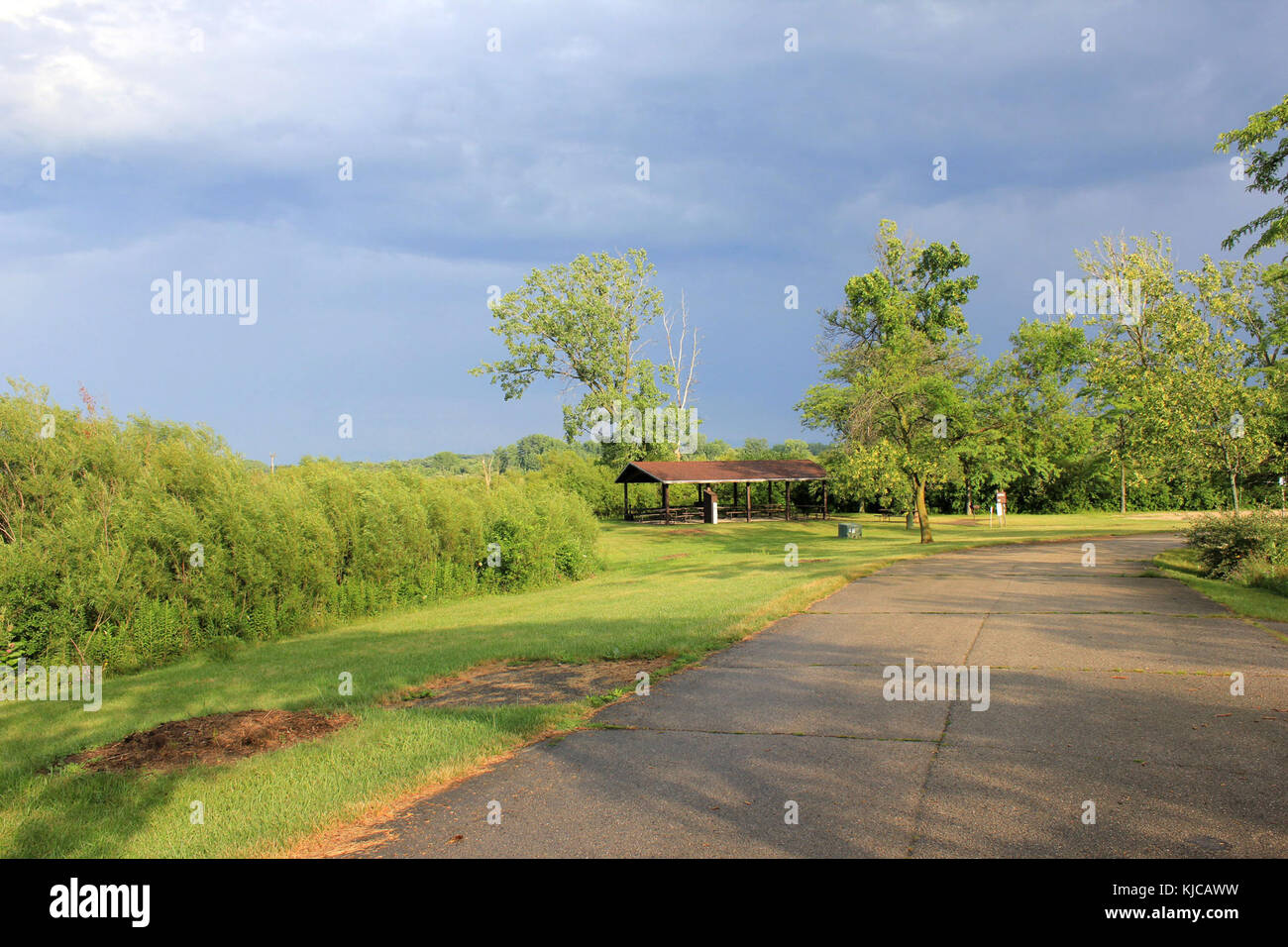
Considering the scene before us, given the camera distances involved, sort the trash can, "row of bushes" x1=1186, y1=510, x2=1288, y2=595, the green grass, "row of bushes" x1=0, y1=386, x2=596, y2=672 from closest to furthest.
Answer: the green grass
"row of bushes" x1=0, y1=386, x2=596, y2=672
"row of bushes" x1=1186, y1=510, x2=1288, y2=595
the trash can

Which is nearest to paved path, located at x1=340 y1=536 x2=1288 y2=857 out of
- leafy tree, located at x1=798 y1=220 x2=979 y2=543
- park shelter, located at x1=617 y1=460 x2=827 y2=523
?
leafy tree, located at x1=798 y1=220 x2=979 y2=543

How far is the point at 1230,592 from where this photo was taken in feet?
43.4

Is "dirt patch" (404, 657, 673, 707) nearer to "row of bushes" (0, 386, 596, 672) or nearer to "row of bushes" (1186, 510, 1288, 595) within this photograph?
"row of bushes" (0, 386, 596, 672)

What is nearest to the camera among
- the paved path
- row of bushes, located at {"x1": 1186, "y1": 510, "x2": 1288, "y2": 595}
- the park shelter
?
the paved path

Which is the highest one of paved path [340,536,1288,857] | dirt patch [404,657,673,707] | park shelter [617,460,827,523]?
park shelter [617,460,827,523]

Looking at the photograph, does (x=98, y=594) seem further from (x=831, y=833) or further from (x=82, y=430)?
(x=831, y=833)

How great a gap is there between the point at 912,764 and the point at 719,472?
4294 centimetres

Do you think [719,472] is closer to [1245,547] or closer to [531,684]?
[1245,547]

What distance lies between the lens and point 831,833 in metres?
4.11

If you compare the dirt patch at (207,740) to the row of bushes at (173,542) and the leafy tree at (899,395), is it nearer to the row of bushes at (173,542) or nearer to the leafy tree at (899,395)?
the row of bushes at (173,542)

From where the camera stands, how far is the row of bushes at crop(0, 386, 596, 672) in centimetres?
1241

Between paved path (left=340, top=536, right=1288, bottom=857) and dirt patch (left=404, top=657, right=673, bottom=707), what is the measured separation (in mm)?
773
